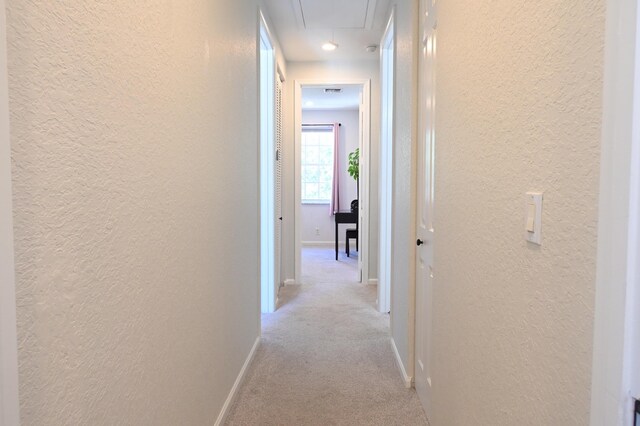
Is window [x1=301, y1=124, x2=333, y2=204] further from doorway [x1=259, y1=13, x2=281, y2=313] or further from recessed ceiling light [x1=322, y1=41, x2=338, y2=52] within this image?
doorway [x1=259, y1=13, x2=281, y2=313]

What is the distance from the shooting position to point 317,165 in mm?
8227

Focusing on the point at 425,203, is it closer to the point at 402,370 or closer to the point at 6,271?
the point at 402,370

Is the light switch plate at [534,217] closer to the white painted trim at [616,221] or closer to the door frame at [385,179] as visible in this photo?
the white painted trim at [616,221]

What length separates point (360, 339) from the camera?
3193mm

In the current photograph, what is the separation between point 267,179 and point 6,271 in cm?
322

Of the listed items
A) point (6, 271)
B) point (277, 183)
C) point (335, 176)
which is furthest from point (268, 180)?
point (335, 176)

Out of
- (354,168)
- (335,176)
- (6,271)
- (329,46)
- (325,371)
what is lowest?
(325,371)

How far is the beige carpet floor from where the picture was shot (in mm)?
2141

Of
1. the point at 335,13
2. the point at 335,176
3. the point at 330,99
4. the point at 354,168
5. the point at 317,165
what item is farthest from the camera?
the point at 317,165

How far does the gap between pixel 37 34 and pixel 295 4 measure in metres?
2.85

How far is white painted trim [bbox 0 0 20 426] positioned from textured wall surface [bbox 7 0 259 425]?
0.05m

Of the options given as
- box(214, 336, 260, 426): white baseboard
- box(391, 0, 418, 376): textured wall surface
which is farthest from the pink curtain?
box(214, 336, 260, 426): white baseboard

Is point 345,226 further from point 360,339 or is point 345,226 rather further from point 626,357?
point 626,357

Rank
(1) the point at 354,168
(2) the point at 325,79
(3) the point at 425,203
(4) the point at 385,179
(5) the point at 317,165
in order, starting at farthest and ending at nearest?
(5) the point at 317,165 < (1) the point at 354,168 < (2) the point at 325,79 < (4) the point at 385,179 < (3) the point at 425,203
